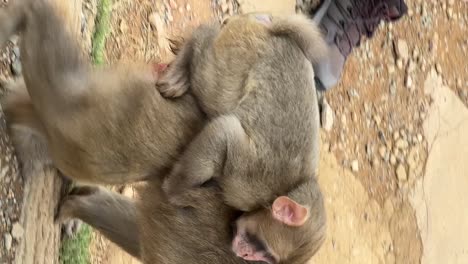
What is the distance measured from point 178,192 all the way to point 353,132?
216cm

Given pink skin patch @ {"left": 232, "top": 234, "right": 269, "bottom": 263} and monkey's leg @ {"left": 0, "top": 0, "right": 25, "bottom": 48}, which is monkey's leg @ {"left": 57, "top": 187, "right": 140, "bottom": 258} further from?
monkey's leg @ {"left": 0, "top": 0, "right": 25, "bottom": 48}

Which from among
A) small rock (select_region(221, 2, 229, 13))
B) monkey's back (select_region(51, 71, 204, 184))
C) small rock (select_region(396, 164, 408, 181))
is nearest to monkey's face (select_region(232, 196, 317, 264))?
monkey's back (select_region(51, 71, 204, 184))

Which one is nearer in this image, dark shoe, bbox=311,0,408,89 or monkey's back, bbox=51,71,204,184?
monkey's back, bbox=51,71,204,184

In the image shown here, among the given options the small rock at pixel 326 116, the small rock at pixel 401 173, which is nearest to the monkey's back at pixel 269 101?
the small rock at pixel 326 116

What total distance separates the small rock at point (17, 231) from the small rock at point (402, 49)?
2567mm

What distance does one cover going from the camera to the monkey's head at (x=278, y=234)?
66.7 inches

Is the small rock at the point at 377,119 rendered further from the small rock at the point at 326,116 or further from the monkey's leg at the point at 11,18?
the monkey's leg at the point at 11,18

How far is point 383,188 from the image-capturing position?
380cm

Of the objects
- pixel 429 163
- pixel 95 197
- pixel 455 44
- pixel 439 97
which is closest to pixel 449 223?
pixel 429 163

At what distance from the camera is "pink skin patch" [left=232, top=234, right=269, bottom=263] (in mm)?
1688

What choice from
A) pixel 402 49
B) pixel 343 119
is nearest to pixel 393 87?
pixel 402 49

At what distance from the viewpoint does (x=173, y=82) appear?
5.61ft

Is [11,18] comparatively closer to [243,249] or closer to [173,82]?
[173,82]

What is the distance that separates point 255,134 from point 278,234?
0.81ft
